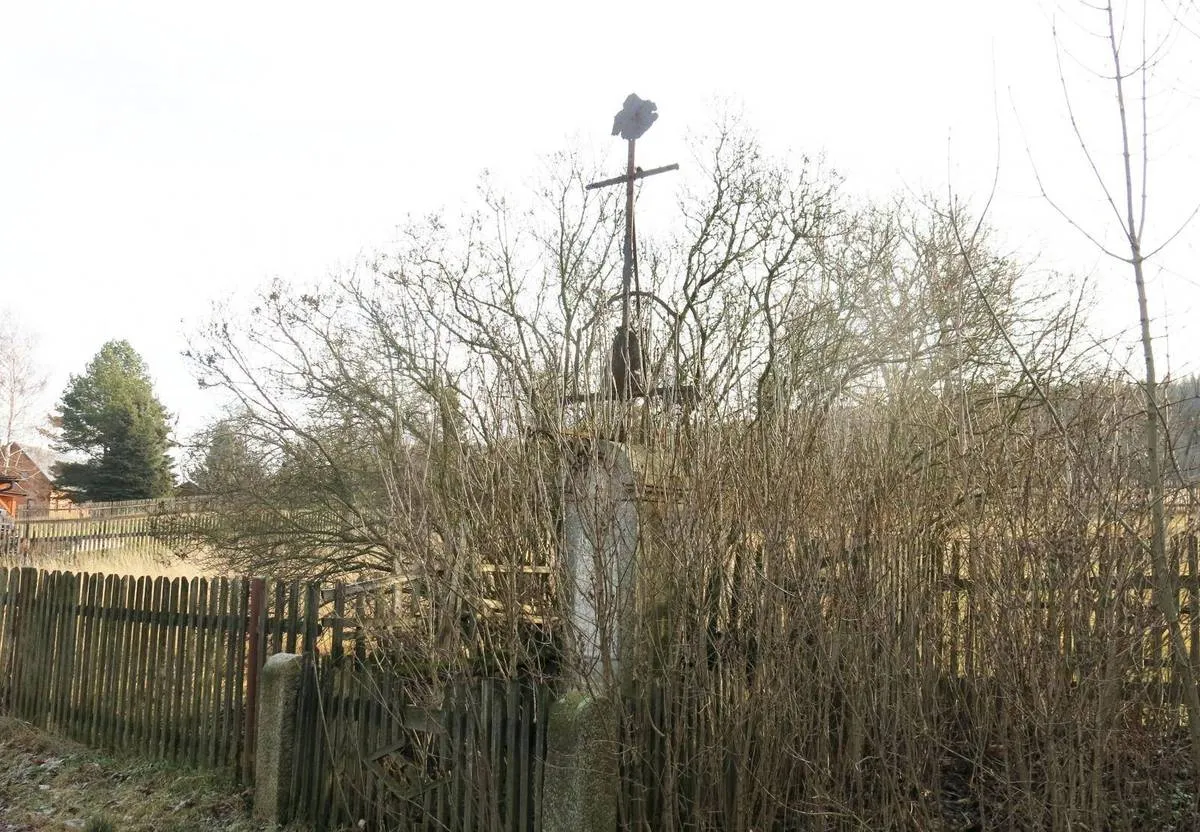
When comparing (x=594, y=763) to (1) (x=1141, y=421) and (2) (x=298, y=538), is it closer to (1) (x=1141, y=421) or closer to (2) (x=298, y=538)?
(1) (x=1141, y=421)

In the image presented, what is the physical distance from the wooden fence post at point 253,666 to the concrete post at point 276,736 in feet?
1.05

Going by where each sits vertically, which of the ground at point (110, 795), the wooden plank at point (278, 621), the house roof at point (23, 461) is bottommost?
the ground at point (110, 795)

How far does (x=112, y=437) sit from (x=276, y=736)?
37083 mm

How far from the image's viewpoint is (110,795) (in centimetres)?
615

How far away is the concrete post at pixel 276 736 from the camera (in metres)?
5.54

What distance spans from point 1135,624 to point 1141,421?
92 centimetres

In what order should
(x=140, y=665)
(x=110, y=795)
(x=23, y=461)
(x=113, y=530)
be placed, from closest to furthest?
(x=110, y=795) < (x=140, y=665) < (x=113, y=530) < (x=23, y=461)

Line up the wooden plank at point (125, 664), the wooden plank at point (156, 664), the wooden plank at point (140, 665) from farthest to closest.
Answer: the wooden plank at point (125, 664)
the wooden plank at point (140, 665)
the wooden plank at point (156, 664)

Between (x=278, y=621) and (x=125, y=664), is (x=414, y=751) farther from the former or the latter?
(x=125, y=664)

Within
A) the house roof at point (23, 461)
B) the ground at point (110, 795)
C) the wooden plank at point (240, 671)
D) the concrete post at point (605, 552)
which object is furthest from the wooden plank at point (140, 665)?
the house roof at point (23, 461)

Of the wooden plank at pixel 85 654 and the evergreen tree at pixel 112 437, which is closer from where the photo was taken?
the wooden plank at pixel 85 654

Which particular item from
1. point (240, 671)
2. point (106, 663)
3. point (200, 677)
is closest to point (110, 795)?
point (200, 677)

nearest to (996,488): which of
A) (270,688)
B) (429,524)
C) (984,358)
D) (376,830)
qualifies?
(429,524)

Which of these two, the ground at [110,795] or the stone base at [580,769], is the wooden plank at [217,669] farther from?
the stone base at [580,769]
